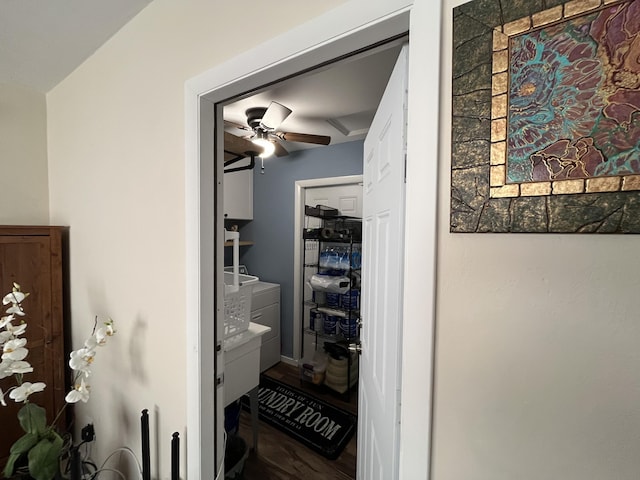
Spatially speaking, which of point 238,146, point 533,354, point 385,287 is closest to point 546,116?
point 533,354

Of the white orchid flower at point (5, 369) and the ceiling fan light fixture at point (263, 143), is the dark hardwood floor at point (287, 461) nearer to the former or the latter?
the white orchid flower at point (5, 369)

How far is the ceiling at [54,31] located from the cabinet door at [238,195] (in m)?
1.46

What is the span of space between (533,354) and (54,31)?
2029 millimetres

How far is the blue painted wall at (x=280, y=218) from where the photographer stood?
279 centimetres

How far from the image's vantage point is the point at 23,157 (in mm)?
1620

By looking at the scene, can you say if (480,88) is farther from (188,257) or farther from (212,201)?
(188,257)

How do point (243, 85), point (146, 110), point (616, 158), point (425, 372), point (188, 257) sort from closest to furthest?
point (616, 158) < point (425, 372) < point (243, 85) < point (188, 257) < point (146, 110)

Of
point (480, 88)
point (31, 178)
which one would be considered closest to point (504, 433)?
point (480, 88)

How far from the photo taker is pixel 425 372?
531 millimetres

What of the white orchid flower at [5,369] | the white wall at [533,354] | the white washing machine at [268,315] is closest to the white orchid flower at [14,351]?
the white orchid flower at [5,369]

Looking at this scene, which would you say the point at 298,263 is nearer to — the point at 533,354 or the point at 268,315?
the point at 268,315

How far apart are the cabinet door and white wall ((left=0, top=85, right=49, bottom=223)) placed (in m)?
1.36

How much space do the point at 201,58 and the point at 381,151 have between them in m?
0.71

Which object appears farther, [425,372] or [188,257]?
[188,257]
